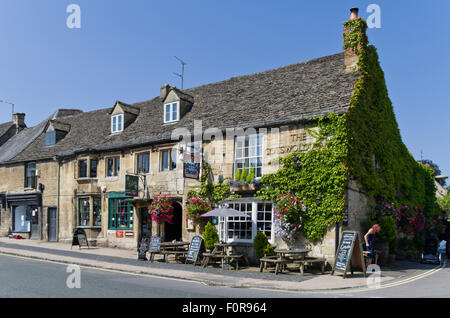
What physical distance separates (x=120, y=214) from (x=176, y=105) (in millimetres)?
6415

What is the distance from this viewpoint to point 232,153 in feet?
57.8

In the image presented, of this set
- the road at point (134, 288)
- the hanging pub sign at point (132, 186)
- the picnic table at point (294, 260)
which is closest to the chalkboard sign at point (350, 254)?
the picnic table at point (294, 260)

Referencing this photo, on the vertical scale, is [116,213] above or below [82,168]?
below

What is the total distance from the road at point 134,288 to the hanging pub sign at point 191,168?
5.64 m

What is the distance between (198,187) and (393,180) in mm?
8810

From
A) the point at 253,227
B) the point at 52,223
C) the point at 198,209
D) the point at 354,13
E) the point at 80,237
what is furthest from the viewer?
the point at 52,223

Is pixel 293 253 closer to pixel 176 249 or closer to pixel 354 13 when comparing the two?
pixel 176 249

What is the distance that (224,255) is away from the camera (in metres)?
14.7

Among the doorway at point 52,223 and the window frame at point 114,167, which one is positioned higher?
the window frame at point 114,167

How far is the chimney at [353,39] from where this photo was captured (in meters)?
17.5

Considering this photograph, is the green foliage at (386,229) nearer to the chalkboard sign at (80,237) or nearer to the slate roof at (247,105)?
the slate roof at (247,105)

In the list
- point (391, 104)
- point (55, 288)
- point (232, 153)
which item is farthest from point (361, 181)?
point (55, 288)

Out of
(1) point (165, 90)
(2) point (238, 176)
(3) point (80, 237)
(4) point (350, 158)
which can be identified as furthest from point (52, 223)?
(4) point (350, 158)
